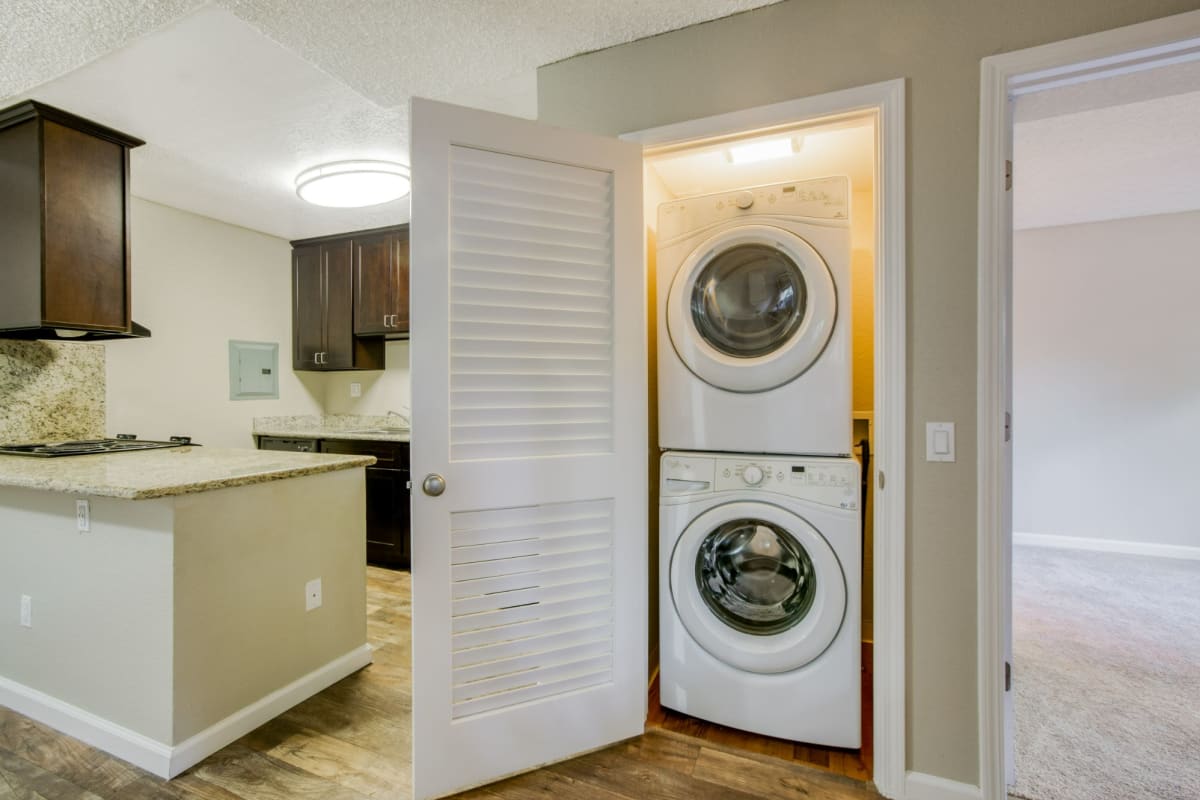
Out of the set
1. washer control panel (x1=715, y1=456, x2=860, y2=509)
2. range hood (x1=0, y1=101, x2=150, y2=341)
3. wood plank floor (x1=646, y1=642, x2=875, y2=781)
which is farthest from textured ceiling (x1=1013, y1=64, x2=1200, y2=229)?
range hood (x1=0, y1=101, x2=150, y2=341)

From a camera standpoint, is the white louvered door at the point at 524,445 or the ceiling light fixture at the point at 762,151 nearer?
the white louvered door at the point at 524,445

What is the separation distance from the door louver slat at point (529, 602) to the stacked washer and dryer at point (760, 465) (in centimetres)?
30

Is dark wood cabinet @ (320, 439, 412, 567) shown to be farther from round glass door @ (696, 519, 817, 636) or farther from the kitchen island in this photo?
round glass door @ (696, 519, 817, 636)

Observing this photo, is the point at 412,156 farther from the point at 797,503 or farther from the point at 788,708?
the point at 788,708

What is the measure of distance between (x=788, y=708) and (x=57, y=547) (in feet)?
8.43

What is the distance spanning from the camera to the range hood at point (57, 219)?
2.26 metres

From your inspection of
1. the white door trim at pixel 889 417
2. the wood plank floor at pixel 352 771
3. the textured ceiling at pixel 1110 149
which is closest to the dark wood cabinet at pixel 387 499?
the wood plank floor at pixel 352 771

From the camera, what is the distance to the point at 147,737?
1.70m

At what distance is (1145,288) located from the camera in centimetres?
376

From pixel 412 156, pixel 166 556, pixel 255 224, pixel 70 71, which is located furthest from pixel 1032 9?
pixel 255 224

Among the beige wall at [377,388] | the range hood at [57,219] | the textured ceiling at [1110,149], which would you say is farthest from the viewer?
the beige wall at [377,388]

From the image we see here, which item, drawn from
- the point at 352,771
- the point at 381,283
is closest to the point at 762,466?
the point at 352,771

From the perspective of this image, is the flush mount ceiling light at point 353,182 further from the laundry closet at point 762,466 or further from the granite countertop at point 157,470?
the laundry closet at point 762,466

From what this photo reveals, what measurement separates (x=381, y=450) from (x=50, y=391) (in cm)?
170
